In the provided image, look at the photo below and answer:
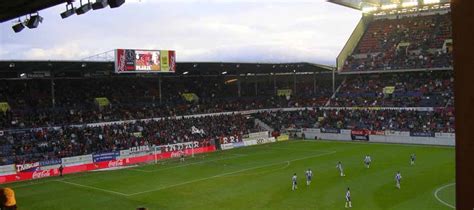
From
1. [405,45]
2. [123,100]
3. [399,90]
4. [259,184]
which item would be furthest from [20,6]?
[405,45]

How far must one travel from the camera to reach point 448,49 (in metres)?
68.7

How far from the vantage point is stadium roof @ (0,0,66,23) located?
52.9ft

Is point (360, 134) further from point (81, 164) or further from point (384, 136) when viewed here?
point (81, 164)

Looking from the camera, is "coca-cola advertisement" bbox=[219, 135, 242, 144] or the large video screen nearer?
the large video screen

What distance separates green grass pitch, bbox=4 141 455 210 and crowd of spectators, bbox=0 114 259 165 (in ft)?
14.9

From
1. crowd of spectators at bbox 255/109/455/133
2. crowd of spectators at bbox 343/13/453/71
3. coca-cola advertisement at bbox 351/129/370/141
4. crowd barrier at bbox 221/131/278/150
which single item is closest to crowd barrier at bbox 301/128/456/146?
coca-cola advertisement at bbox 351/129/370/141

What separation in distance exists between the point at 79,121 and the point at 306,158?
26465 mm

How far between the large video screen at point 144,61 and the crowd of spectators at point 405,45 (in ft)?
110

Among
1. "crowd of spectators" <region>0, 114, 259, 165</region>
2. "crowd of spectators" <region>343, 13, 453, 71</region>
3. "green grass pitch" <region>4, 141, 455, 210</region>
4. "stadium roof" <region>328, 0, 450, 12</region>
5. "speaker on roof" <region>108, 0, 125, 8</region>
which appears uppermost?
"stadium roof" <region>328, 0, 450, 12</region>

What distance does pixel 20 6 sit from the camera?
17109 mm

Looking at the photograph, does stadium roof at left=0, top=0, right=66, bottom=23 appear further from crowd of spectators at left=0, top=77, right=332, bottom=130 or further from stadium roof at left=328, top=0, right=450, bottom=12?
stadium roof at left=328, top=0, right=450, bottom=12

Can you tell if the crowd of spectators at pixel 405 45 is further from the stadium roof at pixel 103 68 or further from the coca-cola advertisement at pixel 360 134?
the coca-cola advertisement at pixel 360 134

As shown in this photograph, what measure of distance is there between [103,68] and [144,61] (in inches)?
219

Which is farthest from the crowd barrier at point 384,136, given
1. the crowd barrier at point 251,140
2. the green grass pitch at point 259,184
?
the crowd barrier at point 251,140
